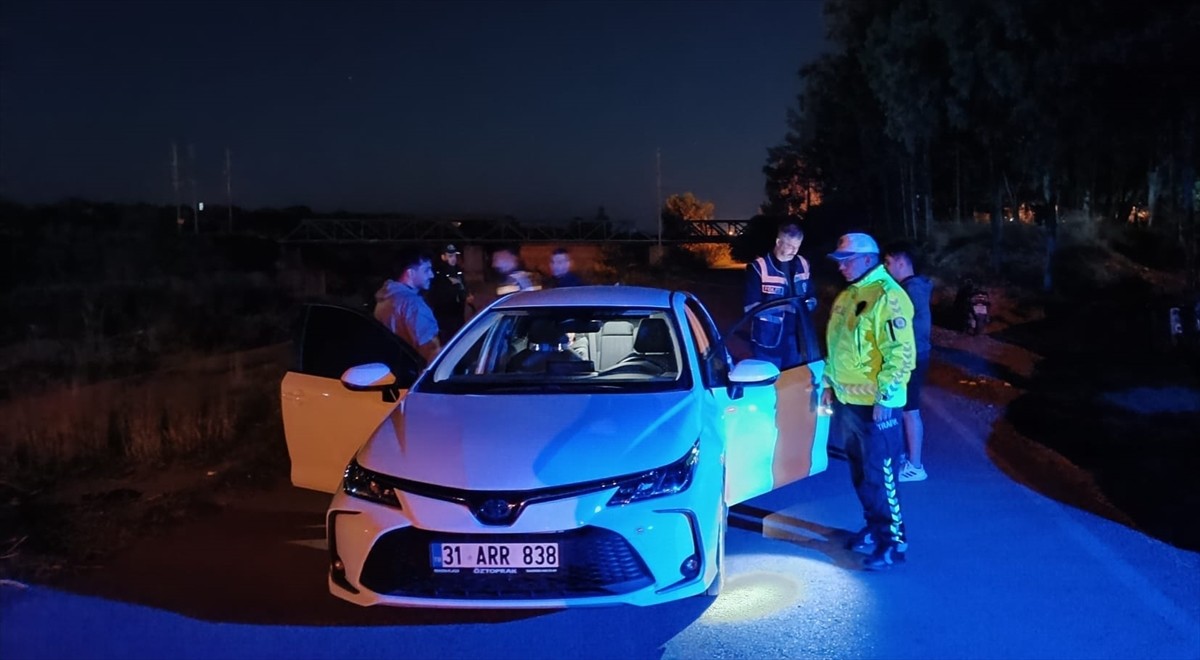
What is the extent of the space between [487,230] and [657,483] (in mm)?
84590

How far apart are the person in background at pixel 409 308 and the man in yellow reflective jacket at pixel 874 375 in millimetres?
3441

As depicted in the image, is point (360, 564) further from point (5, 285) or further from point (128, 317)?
point (5, 285)

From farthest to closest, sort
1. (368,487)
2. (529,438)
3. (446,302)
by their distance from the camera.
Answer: (446,302)
(529,438)
(368,487)

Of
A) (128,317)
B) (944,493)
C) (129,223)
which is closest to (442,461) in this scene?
(944,493)

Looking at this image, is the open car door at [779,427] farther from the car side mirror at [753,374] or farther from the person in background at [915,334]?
the person in background at [915,334]

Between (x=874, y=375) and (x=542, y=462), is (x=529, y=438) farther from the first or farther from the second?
(x=874, y=375)

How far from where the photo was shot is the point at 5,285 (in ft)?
111

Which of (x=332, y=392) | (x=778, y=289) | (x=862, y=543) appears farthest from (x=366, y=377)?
(x=778, y=289)

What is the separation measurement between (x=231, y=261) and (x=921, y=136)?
4307cm

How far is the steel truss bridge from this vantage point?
8206 centimetres

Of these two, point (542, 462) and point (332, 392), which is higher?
point (332, 392)

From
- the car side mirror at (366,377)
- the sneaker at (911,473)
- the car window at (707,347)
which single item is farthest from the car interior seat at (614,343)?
the sneaker at (911,473)

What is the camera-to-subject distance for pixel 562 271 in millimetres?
10070

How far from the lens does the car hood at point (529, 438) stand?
14.3 ft
